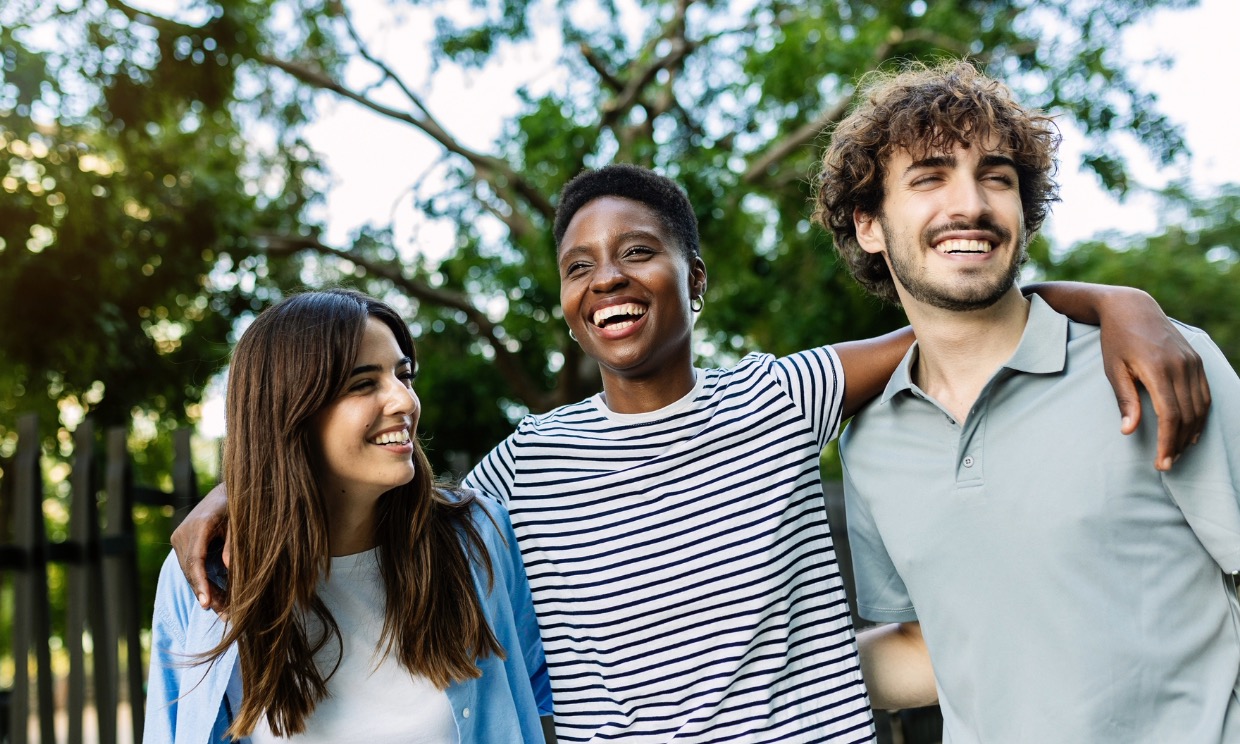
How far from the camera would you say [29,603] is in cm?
380

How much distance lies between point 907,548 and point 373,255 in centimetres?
955

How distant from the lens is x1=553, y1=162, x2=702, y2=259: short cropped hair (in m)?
2.56

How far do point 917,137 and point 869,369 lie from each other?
0.53 metres

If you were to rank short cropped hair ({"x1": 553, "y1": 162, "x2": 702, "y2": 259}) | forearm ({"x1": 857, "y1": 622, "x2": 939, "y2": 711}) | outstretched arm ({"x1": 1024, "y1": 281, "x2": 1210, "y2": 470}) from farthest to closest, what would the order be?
short cropped hair ({"x1": 553, "y1": 162, "x2": 702, "y2": 259})
forearm ({"x1": 857, "y1": 622, "x2": 939, "y2": 711})
outstretched arm ({"x1": 1024, "y1": 281, "x2": 1210, "y2": 470})

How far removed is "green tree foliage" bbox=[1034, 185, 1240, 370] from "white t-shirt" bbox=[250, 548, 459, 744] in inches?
472

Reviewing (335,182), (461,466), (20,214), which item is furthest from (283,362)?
(335,182)

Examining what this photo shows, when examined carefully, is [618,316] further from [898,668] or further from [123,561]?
[123,561]

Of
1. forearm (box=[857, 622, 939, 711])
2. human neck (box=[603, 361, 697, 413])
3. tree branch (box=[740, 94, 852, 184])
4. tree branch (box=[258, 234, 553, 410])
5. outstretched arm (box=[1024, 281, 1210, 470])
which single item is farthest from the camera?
tree branch (box=[258, 234, 553, 410])

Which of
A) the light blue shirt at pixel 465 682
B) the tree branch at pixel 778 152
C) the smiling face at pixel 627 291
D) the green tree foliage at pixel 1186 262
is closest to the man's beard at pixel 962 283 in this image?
the smiling face at pixel 627 291

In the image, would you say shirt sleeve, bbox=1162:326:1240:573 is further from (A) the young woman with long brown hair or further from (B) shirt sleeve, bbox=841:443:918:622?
(A) the young woman with long brown hair

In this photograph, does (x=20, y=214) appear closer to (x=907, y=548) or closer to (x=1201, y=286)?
(x=907, y=548)

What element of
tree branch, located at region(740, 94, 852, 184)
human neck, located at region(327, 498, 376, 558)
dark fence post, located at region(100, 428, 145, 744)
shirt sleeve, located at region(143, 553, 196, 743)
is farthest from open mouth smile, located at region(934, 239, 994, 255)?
tree branch, located at region(740, 94, 852, 184)

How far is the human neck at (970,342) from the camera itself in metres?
2.07

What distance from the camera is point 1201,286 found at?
15016 millimetres
